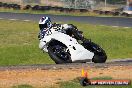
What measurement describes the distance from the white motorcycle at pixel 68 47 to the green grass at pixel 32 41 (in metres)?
4.86

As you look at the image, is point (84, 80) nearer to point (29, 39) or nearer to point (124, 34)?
point (29, 39)

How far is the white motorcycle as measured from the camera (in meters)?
14.0

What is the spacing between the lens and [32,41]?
1058 inches

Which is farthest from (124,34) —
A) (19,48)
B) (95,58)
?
(95,58)

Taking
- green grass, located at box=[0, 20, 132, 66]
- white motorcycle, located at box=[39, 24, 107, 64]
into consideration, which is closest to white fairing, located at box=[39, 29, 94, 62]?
white motorcycle, located at box=[39, 24, 107, 64]

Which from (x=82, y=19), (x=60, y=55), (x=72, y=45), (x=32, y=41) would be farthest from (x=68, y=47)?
(x=82, y=19)

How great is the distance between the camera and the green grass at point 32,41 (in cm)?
2036

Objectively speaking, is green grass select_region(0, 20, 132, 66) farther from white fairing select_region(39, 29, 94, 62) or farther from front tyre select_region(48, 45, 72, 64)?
front tyre select_region(48, 45, 72, 64)

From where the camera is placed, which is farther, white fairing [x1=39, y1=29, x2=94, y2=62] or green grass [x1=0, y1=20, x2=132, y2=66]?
green grass [x1=0, y1=20, x2=132, y2=66]

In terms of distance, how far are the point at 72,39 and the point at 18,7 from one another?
121 feet

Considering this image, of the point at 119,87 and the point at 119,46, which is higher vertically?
the point at 119,87

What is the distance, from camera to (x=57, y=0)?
58.8m

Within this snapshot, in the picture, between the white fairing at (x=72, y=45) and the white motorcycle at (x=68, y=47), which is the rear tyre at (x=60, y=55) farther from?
the white fairing at (x=72, y=45)

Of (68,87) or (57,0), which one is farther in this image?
(57,0)
